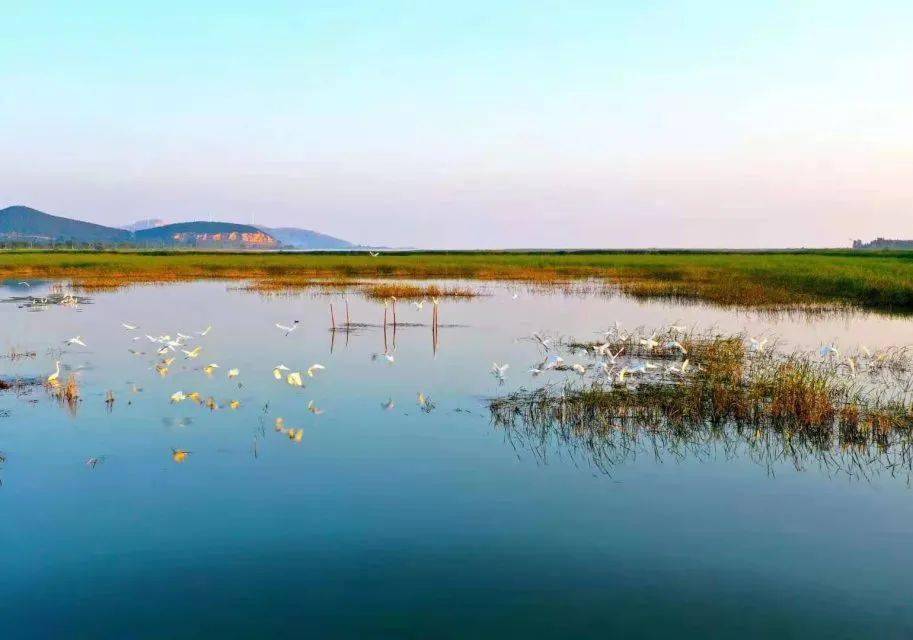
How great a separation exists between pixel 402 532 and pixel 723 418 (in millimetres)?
6595

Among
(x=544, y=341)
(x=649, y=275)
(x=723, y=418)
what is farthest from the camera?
(x=649, y=275)

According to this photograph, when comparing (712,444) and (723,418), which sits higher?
(723,418)

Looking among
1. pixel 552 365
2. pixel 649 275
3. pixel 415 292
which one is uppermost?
pixel 649 275

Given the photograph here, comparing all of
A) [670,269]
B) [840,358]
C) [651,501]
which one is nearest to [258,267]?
[670,269]

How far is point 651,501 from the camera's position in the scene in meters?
9.09

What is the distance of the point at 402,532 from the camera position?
8.13 m

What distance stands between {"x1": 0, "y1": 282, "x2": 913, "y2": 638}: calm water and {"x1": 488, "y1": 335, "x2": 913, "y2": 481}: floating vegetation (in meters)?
0.45

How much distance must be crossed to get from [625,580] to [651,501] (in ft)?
7.03

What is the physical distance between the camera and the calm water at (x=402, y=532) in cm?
646

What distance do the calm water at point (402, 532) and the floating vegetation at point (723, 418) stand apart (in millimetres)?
448

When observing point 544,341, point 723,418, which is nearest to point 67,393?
point 544,341

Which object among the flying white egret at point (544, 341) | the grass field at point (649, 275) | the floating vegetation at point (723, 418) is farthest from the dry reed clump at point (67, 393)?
the grass field at point (649, 275)

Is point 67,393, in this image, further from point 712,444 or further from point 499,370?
point 712,444

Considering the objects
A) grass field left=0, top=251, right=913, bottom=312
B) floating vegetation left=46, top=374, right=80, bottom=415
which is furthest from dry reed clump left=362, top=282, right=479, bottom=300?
floating vegetation left=46, top=374, right=80, bottom=415
